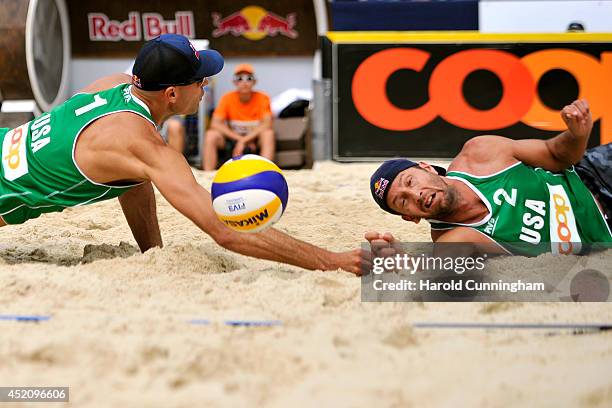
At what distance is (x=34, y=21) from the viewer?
7.82 metres

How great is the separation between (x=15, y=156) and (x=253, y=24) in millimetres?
6023

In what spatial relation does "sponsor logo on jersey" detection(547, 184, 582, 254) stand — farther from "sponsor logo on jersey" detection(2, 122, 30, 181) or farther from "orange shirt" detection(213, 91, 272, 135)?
"orange shirt" detection(213, 91, 272, 135)

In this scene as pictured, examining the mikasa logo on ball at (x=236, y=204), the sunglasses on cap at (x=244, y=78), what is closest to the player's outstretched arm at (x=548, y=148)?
the mikasa logo on ball at (x=236, y=204)

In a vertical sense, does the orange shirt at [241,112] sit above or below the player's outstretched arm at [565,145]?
below

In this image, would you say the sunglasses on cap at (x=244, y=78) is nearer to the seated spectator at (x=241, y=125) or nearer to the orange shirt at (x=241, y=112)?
the seated spectator at (x=241, y=125)

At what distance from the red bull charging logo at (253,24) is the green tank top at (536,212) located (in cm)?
579

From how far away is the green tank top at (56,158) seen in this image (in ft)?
11.2

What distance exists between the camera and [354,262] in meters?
3.23

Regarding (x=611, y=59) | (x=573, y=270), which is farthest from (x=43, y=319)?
(x=611, y=59)

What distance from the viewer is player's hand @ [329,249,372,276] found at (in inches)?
127

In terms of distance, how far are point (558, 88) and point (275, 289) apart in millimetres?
5576

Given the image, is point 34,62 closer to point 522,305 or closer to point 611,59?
point 611,59

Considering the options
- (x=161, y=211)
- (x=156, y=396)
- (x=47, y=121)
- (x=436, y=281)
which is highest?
(x=47, y=121)

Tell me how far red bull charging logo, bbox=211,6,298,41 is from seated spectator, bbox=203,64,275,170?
4.31 ft
